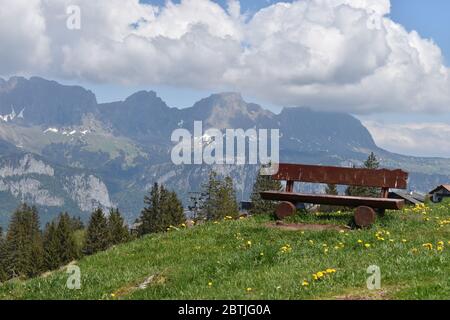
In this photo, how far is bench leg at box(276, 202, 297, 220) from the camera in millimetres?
20906

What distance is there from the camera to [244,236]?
19.4m

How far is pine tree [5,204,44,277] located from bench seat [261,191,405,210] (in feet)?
274

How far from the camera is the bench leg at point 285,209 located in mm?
20906

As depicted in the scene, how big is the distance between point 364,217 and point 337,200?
136 centimetres

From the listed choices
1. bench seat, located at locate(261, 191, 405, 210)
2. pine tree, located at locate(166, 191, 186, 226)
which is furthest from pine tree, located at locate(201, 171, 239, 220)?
bench seat, located at locate(261, 191, 405, 210)

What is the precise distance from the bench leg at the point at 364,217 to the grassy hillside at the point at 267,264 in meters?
0.35

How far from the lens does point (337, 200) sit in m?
20.2

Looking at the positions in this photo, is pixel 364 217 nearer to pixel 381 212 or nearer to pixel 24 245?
pixel 381 212

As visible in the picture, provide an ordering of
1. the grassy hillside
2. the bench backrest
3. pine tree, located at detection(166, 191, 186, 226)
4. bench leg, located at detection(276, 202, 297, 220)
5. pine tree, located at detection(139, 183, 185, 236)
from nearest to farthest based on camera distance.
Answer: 1. the grassy hillside
2. the bench backrest
3. bench leg, located at detection(276, 202, 297, 220)
4. pine tree, located at detection(139, 183, 185, 236)
5. pine tree, located at detection(166, 191, 186, 226)

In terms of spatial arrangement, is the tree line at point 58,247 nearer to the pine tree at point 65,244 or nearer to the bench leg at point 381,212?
the pine tree at point 65,244

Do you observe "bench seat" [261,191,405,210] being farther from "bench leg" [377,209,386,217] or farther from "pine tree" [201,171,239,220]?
"pine tree" [201,171,239,220]

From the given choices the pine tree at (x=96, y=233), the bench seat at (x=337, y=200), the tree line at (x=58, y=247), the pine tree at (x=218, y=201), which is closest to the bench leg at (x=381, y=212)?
the bench seat at (x=337, y=200)
